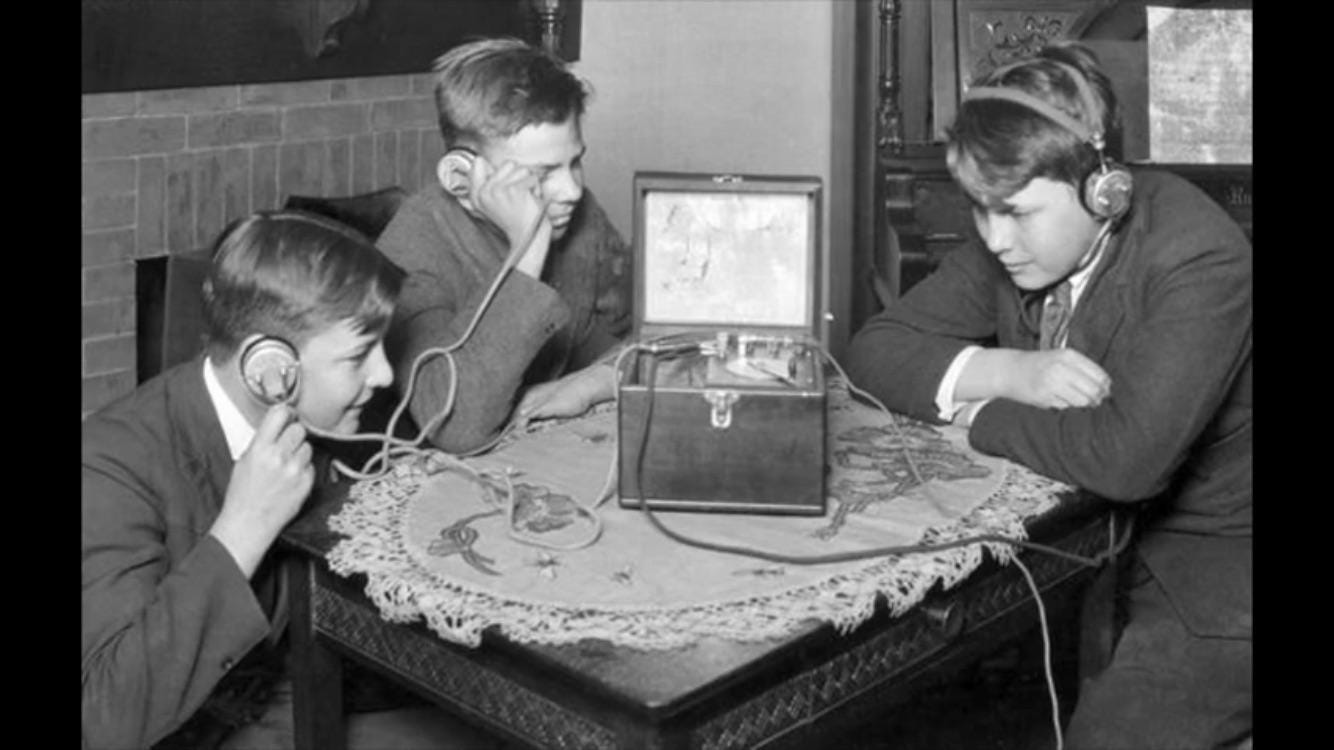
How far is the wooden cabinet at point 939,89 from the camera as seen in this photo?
3961 millimetres

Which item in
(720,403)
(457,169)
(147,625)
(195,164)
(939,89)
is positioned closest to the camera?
(147,625)

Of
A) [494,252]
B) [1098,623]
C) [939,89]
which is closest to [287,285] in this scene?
[494,252]

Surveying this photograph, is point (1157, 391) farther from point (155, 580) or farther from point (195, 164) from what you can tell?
point (195, 164)

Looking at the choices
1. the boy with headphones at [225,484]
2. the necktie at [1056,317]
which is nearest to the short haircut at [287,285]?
the boy with headphones at [225,484]

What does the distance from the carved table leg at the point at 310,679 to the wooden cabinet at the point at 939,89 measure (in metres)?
2.11

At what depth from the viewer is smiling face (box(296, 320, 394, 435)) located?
227 cm

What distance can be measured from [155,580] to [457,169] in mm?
969

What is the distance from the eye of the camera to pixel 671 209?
92.0 inches

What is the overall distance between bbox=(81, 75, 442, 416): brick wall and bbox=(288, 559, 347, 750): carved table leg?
1561 millimetres

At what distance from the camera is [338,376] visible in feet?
7.52

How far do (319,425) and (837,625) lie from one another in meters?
0.84

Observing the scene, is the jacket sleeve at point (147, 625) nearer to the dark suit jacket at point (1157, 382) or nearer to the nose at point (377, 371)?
the nose at point (377, 371)
